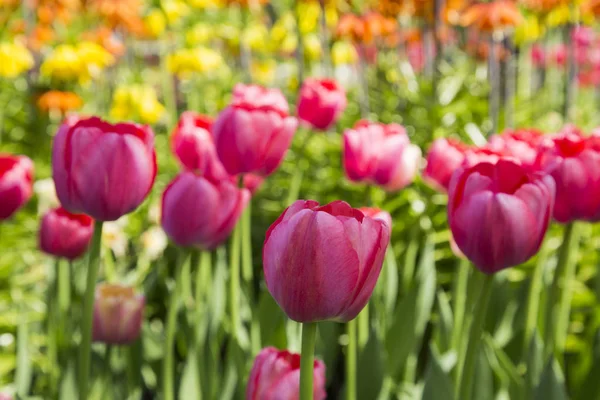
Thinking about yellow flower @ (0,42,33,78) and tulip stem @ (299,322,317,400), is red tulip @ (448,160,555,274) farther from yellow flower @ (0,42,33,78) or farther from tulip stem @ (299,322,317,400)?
yellow flower @ (0,42,33,78)

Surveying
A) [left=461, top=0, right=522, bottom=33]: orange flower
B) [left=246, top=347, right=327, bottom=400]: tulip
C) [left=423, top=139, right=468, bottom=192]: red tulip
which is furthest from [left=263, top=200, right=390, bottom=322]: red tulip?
[left=461, top=0, right=522, bottom=33]: orange flower

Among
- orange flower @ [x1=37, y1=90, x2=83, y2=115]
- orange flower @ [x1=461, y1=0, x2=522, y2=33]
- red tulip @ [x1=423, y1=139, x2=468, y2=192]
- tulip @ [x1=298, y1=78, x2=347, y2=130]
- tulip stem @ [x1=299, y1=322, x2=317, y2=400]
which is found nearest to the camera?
tulip stem @ [x1=299, y1=322, x2=317, y2=400]

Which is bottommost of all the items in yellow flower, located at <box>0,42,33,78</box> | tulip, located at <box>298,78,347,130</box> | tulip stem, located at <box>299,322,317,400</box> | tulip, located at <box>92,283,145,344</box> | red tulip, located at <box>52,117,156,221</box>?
tulip, located at <box>92,283,145,344</box>

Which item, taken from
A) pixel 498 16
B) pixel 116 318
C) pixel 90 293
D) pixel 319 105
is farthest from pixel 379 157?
pixel 498 16

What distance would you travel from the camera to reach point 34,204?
3.26 metres

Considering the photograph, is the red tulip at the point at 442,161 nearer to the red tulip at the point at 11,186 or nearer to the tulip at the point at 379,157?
the tulip at the point at 379,157

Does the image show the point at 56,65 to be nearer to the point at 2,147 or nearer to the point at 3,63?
the point at 3,63

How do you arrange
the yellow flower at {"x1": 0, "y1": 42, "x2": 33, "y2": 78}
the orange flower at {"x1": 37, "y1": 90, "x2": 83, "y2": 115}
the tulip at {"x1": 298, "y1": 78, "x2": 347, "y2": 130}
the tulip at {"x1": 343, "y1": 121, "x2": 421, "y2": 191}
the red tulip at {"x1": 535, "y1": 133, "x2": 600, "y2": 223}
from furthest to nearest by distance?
the orange flower at {"x1": 37, "y1": 90, "x2": 83, "y2": 115}
the yellow flower at {"x1": 0, "y1": 42, "x2": 33, "y2": 78}
the tulip at {"x1": 298, "y1": 78, "x2": 347, "y2": 130}
the tulip at {"x1": 343, "y1": 121, "x2": 421, "y2": 191}
the red tulip at {"x1": 535, "y1": 133, "x2": 600, "y2": 223}

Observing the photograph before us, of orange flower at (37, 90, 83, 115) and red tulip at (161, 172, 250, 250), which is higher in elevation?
orange flower at (37, 90, 83, 115)

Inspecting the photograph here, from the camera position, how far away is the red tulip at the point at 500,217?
2.37 feet

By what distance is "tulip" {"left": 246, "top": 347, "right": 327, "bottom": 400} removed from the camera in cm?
73

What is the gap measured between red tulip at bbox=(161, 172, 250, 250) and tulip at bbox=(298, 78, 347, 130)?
582 millimetres

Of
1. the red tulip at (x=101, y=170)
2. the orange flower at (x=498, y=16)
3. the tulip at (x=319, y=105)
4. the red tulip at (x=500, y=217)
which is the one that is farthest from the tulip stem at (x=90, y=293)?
the orange flower at (x=498, y=16)

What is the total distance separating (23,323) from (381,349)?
67cm
